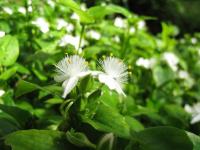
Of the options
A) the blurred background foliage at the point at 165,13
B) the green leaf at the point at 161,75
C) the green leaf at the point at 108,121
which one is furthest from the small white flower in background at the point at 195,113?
the blurred background foliage at the point at 165,13

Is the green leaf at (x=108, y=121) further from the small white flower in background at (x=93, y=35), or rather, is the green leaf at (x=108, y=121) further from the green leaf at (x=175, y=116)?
the small white flower in background at (x=93, y=35)

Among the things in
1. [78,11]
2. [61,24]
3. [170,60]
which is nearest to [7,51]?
[78,11]

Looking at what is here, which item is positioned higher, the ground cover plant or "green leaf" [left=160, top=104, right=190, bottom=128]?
the ground cover plant

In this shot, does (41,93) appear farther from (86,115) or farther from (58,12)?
(58,12)

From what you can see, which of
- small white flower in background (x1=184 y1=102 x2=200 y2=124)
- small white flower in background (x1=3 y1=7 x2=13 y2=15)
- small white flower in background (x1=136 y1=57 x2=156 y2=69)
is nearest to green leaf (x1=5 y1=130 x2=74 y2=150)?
small white flower in background (x1=184 y1=102 x2=200 y2=124)

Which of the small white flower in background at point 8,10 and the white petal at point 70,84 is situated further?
the small white flower in background at point 8,10

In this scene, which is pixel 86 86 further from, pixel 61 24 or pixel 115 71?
pixel 61 24

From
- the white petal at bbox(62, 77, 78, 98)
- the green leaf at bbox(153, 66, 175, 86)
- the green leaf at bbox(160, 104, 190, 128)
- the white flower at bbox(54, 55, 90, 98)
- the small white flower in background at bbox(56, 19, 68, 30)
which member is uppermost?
the small white flower in background at bbox(56, 19, 68, 30)

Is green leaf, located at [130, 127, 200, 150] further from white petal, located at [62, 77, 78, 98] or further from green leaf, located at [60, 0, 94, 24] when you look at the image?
green leaf, located at [60, 0, 94, 24]
